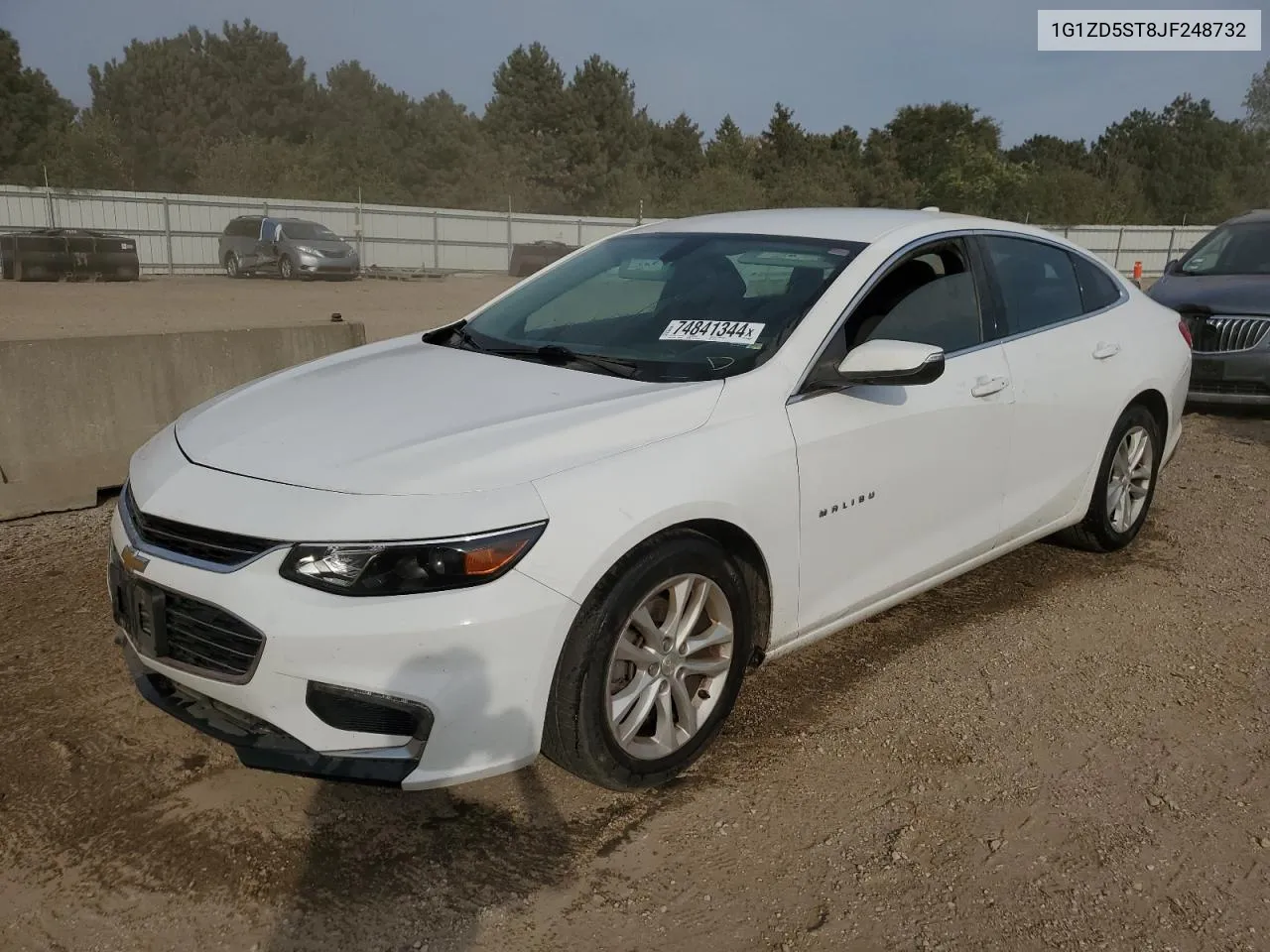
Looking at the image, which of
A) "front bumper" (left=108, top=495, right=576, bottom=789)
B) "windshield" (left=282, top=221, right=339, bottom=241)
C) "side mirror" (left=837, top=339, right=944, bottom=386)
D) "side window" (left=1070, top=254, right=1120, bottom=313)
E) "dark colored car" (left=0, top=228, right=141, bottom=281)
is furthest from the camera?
"windshield" (left=282, top=221, right=339, bottom=241)

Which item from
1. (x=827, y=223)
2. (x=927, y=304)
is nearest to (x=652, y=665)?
(x=927, y=304)

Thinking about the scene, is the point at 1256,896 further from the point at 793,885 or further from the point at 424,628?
the point at 424,628

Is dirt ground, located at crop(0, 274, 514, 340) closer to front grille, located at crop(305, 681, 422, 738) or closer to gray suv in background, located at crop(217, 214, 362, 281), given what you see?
gray suv in background, located at crop(217, 214, 362, 281)

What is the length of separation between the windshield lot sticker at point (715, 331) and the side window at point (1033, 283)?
128 cm

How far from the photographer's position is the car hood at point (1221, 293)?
8.41 m

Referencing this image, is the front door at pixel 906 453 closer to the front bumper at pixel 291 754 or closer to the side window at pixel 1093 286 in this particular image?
the side window at pixel 1093 286

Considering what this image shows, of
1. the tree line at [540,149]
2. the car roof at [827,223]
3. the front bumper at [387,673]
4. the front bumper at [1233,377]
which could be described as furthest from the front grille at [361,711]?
the tree line at [540,149]

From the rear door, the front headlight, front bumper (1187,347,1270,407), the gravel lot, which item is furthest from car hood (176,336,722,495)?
front bumper (1187,347,1270,407)

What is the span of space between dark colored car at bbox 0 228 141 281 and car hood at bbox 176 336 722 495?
23417 mm

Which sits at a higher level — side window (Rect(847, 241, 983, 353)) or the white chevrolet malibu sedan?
side window (Rect(847, 241, 983, 353))

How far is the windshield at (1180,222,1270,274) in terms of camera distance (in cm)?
923

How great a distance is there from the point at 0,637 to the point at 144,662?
159 cm

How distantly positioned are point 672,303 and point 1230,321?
657 cm

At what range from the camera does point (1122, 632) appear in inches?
167
